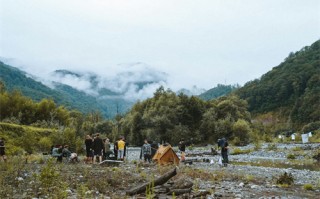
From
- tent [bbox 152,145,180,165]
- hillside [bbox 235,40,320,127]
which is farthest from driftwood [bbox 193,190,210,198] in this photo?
hillside [bbox 235,40,320,127]

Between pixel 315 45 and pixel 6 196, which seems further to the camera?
pixel 315 45

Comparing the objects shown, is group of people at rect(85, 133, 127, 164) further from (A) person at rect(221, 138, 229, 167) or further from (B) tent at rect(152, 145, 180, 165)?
(A) person at rect(221, 138, 229, 167)

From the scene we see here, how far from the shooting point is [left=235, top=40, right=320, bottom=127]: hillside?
455 ft

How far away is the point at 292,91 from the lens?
162250 mm

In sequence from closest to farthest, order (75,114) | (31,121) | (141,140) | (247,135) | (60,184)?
(60,184) → (31,121) → (247,135) → (141,140) → (75,114)

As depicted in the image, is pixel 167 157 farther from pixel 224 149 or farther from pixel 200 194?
pixel 200 194

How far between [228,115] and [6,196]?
71.8m

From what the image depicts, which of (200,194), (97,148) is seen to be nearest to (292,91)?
(97,148)

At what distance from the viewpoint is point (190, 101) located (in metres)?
81.9

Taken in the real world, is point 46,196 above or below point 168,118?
below

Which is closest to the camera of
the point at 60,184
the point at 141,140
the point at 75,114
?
the point at 60,184

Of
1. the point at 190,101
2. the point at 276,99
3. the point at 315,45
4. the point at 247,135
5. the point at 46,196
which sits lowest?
the point at 46,196

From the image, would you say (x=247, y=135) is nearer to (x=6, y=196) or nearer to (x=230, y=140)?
(x=230, y=140)

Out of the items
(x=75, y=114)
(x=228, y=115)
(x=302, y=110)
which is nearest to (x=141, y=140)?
(x=228, y=115)
